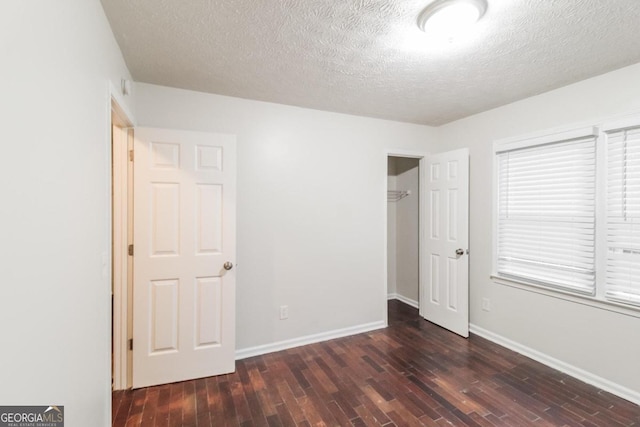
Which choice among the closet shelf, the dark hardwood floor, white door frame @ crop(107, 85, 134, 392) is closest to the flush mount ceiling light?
white door frame @ crop(107, 85, 134, 392)

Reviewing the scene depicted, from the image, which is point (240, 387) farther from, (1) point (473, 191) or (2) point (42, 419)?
(1) point (473, 191)

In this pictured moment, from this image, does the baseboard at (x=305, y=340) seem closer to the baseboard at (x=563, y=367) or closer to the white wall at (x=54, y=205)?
the baseboard at (x=563, y=367)

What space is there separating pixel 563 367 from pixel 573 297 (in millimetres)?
624

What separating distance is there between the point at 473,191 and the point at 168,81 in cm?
328

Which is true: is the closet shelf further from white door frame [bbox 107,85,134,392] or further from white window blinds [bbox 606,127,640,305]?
white door frame [bbox 107,85,134,392]

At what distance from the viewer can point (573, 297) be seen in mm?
2451

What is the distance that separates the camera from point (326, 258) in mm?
3150

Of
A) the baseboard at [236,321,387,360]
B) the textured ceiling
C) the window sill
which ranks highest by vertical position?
the textured ceiling

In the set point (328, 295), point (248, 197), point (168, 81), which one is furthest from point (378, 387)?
point (168, 81)

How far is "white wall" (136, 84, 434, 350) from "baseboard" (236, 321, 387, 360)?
45mm

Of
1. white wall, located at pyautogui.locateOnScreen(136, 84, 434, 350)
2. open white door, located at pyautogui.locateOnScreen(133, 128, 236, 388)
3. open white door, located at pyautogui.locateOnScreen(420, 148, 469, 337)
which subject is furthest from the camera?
open white door, located at pyautogui.locateOnScreen(420, 148, 469, 337)

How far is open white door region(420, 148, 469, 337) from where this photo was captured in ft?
10.4

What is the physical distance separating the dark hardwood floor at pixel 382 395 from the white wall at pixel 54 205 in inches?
28.3

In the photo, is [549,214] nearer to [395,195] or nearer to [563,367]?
[563,367]
